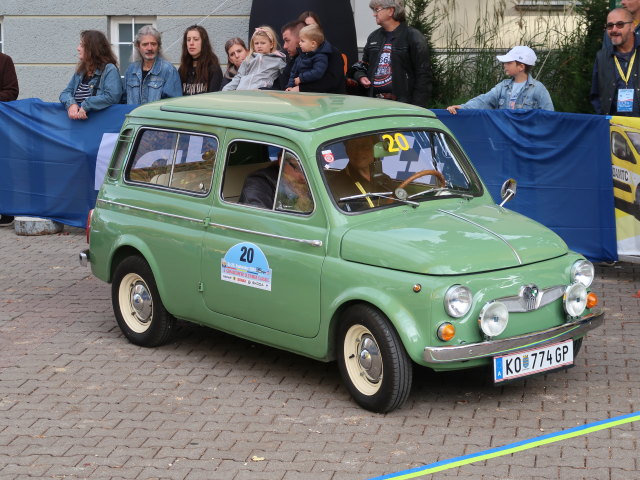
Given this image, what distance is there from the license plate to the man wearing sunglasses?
4344 millimetres

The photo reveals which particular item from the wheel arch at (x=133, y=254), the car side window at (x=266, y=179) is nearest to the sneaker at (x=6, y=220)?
the wheel arch at (x=133, y=254)

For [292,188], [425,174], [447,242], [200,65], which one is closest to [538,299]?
[447,242]

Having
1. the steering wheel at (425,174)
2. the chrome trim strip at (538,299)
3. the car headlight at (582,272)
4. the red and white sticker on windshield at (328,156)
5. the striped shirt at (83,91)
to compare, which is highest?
the striped shirt at (83,91)

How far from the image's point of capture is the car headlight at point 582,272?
23.7 ft

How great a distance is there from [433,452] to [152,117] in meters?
3.63

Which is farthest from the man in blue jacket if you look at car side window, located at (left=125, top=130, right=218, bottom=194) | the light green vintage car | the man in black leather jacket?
car side window, located at (left=125, top=130, right=218, bottom=194)

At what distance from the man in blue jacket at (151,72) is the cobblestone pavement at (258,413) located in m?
3.61

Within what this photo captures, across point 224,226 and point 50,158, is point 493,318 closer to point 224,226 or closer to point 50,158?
point 224,226

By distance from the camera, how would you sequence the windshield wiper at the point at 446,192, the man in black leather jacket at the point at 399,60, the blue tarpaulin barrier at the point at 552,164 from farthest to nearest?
the man in black leather jacket at the point at 399,60 < the blue tarpaulin barrier at the point at 552,164 < the windshield wiper at the point at 446,192

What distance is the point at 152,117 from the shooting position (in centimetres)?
866

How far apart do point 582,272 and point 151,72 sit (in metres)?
6.39

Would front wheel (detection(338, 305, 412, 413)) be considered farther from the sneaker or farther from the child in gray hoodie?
the sneaker

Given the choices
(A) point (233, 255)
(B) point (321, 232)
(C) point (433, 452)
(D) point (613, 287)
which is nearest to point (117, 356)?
(A) point (233, 255)

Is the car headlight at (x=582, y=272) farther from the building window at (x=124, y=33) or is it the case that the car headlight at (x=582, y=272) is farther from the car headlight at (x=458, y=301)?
the building window at (x=124, y=33)
